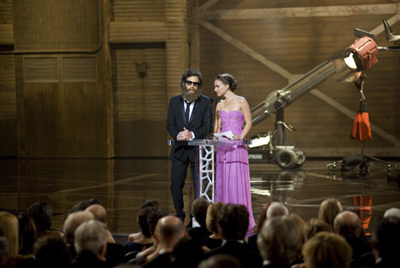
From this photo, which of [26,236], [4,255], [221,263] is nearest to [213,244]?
[26,236]

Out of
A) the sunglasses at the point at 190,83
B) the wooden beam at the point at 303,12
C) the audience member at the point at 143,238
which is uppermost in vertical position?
the wooden beam at the point at 303,12

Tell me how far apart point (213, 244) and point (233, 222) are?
58 centimetres

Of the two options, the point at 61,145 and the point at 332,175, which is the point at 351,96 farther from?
the point at 61,145

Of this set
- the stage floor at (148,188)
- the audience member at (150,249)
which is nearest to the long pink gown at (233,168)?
the stage floor at (148,188)

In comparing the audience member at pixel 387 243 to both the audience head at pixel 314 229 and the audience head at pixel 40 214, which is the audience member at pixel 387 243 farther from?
the audience head at pixel 40 214

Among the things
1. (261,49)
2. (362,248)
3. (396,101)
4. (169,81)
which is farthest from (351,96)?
(362,248)

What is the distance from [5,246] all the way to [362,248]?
2.19 meters

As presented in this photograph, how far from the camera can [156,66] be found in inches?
714

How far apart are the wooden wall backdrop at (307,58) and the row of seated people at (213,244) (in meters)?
13.3

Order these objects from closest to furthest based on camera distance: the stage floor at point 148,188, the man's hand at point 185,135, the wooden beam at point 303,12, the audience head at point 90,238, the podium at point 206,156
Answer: the audience head at point 90,238
the podium at point 206,156
the man's hand at point 185,135
the stage floor at point 148,188
the wooden beam at point 303,12

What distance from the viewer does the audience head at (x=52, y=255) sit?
3174 mm

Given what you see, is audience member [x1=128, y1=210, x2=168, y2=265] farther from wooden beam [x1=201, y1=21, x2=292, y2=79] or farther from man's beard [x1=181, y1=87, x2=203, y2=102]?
wooden beam [x1=201, y1=21, x2=292, y2=79]

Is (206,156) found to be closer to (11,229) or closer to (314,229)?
(314,229)

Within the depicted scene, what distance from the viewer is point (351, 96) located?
17469mm
